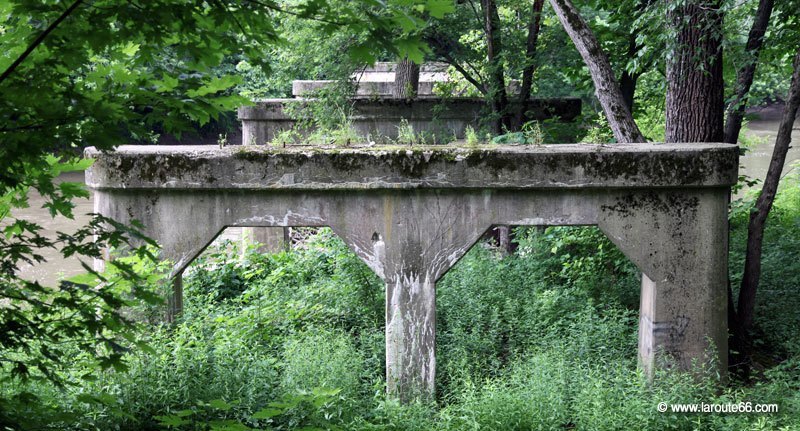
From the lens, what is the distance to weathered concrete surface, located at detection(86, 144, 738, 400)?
618 cm

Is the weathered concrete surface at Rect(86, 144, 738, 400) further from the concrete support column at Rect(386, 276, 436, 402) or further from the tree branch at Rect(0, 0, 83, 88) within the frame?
the tree branch at Rect(0, 0, 83, 88)

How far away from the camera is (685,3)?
7.40 metres

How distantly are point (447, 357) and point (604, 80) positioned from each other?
328 cm

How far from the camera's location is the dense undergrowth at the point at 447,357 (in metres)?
5.52

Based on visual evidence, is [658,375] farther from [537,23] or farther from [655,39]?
[537,23]

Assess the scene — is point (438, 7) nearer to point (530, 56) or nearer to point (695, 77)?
point (695, 77)

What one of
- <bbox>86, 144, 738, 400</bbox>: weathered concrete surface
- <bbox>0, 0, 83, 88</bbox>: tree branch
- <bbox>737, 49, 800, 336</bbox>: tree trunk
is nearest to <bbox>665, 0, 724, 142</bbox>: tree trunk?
<bbox>737, 49, 800, 336</bbox>: tree trunk

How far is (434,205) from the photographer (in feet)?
20.8

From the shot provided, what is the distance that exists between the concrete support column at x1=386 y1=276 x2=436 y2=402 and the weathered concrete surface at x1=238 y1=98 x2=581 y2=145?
6.44 meters

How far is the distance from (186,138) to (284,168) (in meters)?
30.9

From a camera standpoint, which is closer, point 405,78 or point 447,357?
point 447,357

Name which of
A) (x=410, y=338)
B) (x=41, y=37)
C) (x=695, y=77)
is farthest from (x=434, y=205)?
(x=41, y=37)

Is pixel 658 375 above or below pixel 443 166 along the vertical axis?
below

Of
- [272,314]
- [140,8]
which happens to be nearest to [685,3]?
[272,314]
